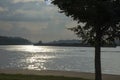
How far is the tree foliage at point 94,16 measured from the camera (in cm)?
1691

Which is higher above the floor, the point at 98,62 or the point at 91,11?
the point at 91,11

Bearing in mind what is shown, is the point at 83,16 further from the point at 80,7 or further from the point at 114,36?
the point at 114,36

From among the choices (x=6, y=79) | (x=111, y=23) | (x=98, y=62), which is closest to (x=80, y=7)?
(x=111, y=23)

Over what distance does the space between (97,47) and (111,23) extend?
1.44m

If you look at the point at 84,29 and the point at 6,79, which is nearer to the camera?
the point at 84,29

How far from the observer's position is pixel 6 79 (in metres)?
21.6

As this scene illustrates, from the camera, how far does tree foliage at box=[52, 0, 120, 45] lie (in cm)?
1691

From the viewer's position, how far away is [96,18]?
57.3 ft

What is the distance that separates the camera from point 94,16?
17281mm

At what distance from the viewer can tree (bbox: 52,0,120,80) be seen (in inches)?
666

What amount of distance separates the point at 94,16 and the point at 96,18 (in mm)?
219

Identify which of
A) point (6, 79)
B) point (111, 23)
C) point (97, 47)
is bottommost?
point (6, 79)

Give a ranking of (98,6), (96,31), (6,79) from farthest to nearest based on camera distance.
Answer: (6,79), (96,31), (98,6)

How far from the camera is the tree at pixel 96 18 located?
666 inches
